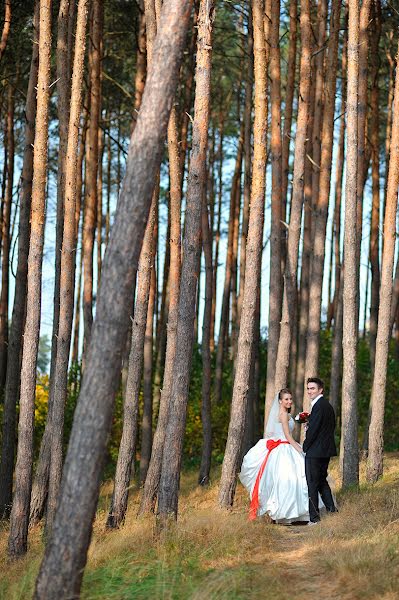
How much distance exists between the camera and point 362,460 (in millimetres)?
16953

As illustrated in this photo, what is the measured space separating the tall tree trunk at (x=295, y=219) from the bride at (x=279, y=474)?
209 cm

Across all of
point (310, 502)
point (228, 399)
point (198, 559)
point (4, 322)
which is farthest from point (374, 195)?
point (198, 559)

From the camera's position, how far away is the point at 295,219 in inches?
589

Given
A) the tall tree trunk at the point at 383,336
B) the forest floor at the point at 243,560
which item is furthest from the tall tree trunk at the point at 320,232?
the forest floor at the point at 243,560

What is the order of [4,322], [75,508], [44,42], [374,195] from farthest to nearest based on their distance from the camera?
[374,195]
[4,322]
[44,42]
[75,508]

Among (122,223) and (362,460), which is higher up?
(122,223)

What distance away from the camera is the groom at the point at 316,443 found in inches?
454

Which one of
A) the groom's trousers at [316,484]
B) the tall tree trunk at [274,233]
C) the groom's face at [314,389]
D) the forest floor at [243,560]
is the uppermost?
the tall tree trunk at [274,233]

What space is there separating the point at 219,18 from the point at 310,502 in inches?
604

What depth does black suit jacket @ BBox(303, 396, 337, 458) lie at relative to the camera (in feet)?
37.8

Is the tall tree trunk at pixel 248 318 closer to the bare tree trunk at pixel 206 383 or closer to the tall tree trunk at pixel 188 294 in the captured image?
the tall tree trunk at pixel 188 294

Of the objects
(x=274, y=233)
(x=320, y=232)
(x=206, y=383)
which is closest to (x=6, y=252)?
(x=206, y=383)

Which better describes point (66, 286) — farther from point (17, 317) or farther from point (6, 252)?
point (6, 252)

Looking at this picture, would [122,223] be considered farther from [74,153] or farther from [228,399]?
[228,399]
